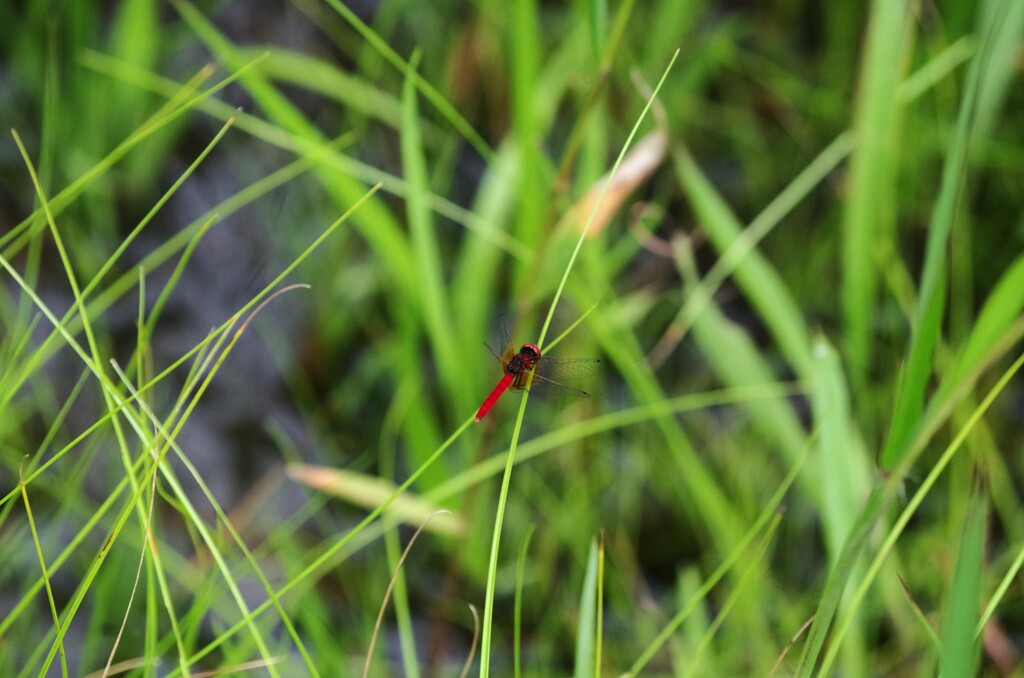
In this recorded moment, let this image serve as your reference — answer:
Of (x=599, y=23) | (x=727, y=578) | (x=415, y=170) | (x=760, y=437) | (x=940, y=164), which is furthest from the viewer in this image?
(x=940, y=164)

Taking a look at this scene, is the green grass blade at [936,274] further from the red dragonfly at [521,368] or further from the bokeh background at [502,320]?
the red dragonfly at [521,368]

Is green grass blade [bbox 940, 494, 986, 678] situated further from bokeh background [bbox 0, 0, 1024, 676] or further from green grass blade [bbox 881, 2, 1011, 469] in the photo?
bokeh background [bbox 0, 0, 1024, 676]

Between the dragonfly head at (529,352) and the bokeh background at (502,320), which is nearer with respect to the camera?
the dragonfly head at (529,352)

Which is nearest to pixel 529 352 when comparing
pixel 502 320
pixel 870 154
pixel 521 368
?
pixel 521 368

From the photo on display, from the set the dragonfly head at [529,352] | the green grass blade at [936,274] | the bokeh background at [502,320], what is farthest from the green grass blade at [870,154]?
the dragonfly head at [529,352]

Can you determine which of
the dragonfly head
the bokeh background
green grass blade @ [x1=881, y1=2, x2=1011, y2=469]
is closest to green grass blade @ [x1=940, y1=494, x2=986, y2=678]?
green grass blade @ [x1=881, y1=2, x2=1011, y2=469]

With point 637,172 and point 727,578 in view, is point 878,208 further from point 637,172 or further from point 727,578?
point 727,578

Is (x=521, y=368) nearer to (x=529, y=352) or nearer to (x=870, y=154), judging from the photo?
(x=529, y=352)

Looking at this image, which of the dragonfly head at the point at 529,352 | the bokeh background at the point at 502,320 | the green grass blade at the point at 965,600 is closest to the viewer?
the green grass blade at the point at 965,600

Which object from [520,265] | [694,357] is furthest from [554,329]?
[694,357]

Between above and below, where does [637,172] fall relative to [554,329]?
above
